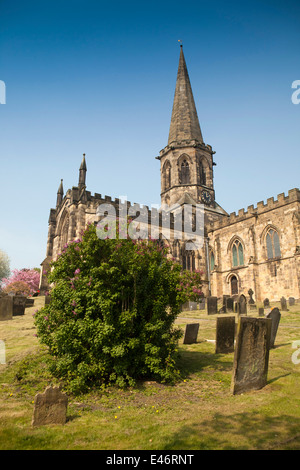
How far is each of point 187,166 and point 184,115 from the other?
26.2 feet

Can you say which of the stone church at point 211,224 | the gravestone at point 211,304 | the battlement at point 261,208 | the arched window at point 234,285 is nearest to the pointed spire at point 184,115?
the stone church at point 211,224

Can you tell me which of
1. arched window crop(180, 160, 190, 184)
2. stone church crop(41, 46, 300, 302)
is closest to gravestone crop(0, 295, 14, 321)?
stone church crop(41, 46, 300, 302)

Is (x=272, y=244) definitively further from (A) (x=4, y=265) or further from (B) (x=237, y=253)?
(A) (x=4, y=265)

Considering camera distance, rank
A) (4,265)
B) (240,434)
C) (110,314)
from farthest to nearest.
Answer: (4,265) → (110,314) → (240,434)

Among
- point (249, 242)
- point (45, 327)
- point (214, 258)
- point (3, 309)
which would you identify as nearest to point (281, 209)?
point (249, 242)

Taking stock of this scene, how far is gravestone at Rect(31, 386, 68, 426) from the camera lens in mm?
4379

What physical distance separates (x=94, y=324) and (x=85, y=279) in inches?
38.3

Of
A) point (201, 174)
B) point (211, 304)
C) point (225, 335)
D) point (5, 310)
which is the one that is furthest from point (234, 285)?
point (225, 335)

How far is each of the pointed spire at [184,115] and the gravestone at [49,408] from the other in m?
40.1

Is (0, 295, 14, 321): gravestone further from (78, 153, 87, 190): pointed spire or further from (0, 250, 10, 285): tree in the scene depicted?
(0, 250, 10, 285): tree

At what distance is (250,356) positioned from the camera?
5.89 m

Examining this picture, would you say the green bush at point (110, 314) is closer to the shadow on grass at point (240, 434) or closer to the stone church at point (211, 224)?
the shadow on grass at point (240, 434)
